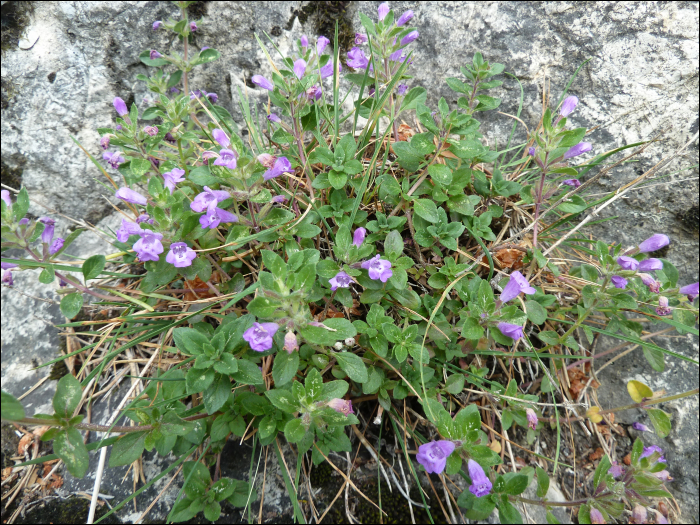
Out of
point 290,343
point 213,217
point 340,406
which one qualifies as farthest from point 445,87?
point 340,406

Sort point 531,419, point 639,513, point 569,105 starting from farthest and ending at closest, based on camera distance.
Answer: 1. point 569,105
2. point 531,419
3. point 639,513

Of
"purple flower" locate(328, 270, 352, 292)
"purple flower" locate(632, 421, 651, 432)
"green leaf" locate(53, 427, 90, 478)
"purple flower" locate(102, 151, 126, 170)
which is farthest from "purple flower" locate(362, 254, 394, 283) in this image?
"purple flower" locate(632, 421, 651, 432)

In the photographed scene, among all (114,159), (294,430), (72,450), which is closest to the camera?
(72,450)

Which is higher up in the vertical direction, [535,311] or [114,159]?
[114,159]

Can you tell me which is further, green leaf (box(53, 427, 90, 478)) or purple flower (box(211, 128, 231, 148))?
purple flower (box(211, 128, 231, 148))

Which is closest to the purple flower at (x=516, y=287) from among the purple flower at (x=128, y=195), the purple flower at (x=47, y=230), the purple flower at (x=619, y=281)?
the purple flower at (x=619, y=281)

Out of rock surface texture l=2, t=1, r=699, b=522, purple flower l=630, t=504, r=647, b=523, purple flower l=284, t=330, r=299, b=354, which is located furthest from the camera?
rock surface texture l=2, t=1, r=699, b=522

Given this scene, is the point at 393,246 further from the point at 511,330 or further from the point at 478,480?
the point at 478,480

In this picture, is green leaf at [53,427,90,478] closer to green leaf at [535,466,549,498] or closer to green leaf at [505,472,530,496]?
green leaf at [505,472,530,496]
